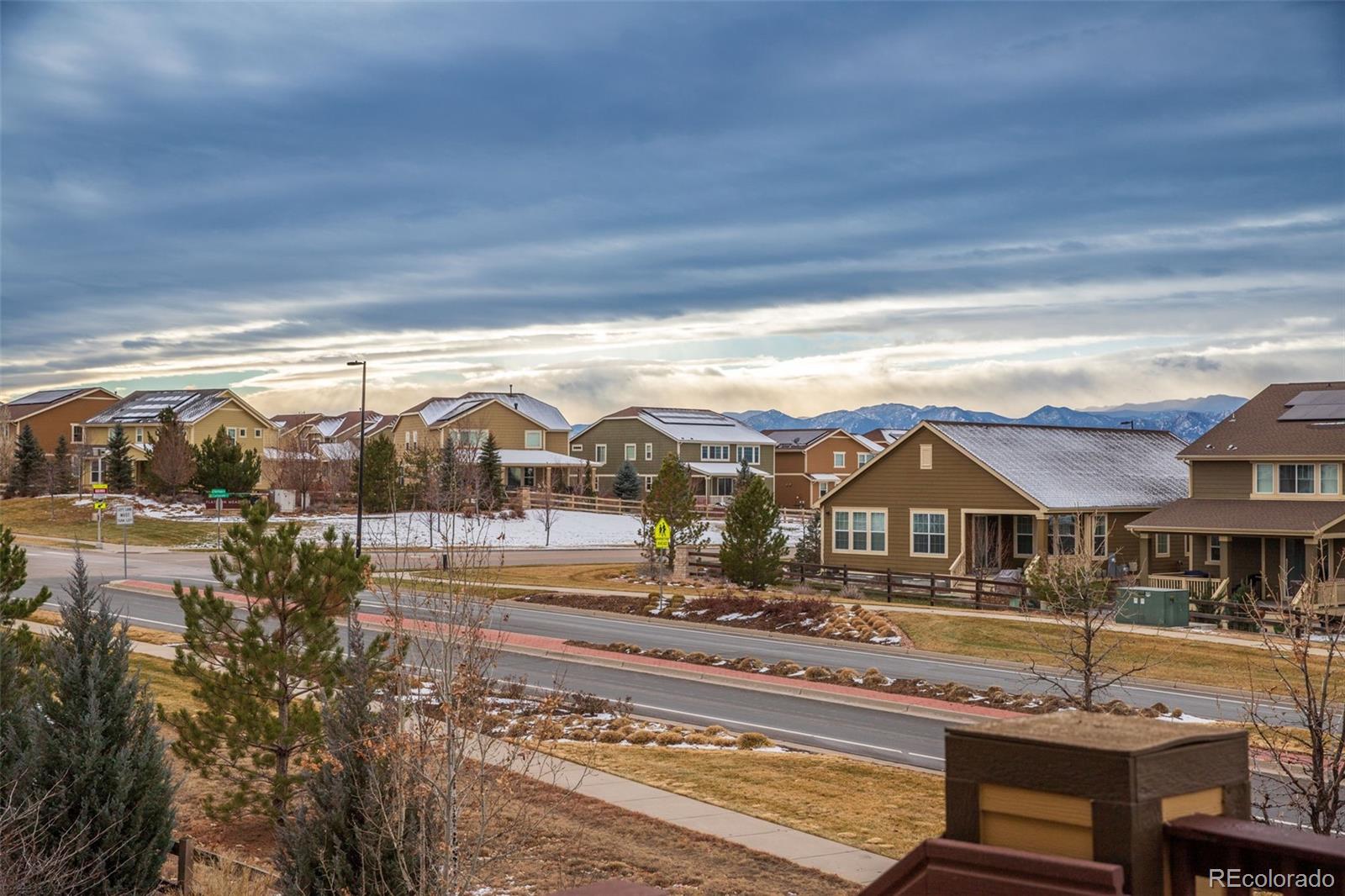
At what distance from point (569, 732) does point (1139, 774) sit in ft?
64.2

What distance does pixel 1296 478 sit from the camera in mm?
42844

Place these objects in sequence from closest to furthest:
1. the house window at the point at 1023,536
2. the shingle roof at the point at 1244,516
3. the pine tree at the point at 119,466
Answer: the shingle roof at the point at 1244,516
the house window at the point at 1023,536
the pine tree at the point at 119,466

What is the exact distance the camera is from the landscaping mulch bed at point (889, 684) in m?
23.0

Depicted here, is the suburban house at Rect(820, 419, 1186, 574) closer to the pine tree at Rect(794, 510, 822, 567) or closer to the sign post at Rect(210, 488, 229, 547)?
the pine tree at Rect(794, 510, 822, 567)

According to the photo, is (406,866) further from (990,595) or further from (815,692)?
(990,595)

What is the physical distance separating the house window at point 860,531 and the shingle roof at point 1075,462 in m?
4.40

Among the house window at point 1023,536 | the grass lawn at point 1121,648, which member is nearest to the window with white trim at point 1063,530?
the house window at point 1023,536

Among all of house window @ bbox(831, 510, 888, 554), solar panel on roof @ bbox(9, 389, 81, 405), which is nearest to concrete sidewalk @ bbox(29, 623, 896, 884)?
house window @ bbox(831, 510, 888, 554)

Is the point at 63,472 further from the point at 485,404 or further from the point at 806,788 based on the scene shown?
the point at 806,788

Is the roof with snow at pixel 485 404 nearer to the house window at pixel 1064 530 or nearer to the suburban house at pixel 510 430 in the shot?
the suburban house at pixel 510 430

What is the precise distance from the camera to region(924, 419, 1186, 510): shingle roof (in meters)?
47.1

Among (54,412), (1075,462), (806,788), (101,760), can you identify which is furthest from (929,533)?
(54,412)

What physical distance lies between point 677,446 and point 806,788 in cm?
7947

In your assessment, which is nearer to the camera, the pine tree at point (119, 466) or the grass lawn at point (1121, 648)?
the grass lawn at point (1121, 648)
